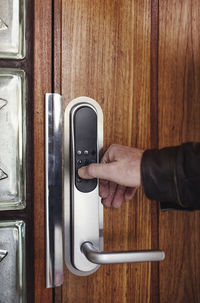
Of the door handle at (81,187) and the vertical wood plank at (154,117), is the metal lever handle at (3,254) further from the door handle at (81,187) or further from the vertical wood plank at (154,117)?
the vertical wood plank at (154,117)

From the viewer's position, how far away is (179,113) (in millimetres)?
789

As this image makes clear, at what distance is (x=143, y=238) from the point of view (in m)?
0.78

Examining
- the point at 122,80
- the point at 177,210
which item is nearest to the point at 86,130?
the point at 122,80

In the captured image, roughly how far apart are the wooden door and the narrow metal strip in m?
0.01

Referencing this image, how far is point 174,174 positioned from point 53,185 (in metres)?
0.23

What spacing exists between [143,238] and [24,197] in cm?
26

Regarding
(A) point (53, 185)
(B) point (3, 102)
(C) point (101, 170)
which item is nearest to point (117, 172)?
(C) point (101, 170)

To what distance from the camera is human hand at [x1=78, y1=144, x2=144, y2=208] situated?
0.67m

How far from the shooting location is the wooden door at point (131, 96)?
726 mm

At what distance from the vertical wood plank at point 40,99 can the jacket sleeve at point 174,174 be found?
20 cm

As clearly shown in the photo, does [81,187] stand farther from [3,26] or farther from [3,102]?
[3,26]

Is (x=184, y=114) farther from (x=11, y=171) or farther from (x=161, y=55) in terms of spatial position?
(x=11, y=171)

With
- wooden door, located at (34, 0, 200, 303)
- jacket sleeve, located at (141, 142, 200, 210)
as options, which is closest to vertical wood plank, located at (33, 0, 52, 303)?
wooden door, located at (34, 0, 200, 303)

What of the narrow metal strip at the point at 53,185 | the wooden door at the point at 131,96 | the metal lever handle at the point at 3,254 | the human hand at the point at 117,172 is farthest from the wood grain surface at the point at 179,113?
the metal lever handle at the point at 3,254
